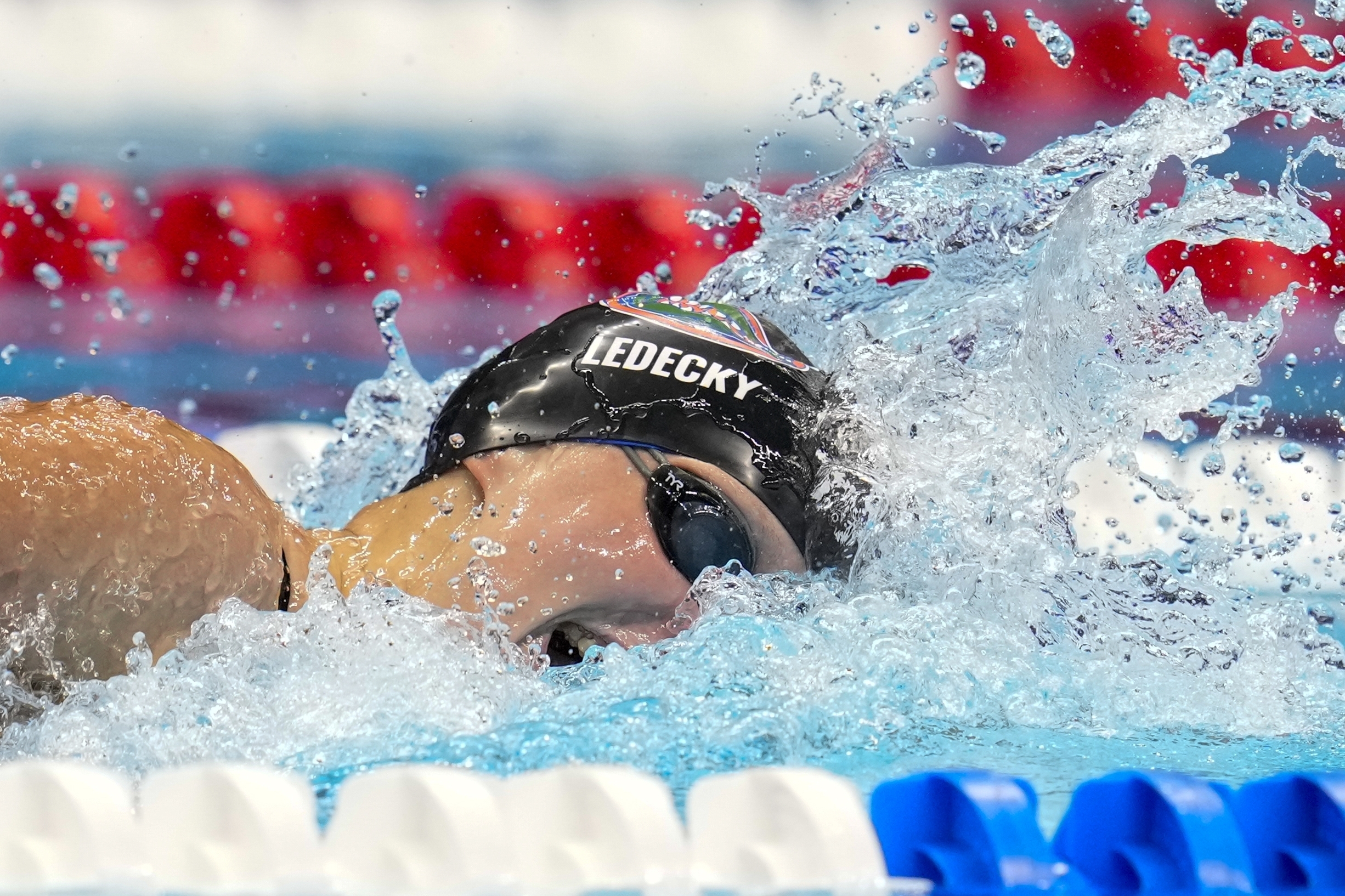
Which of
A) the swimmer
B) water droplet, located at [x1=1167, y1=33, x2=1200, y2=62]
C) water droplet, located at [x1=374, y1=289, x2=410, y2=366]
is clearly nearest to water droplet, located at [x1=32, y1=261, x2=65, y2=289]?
water droplet, located at [x1=374, y1=289, x2=410, y2=366]

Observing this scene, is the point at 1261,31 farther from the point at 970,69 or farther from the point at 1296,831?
the point at 1296,831

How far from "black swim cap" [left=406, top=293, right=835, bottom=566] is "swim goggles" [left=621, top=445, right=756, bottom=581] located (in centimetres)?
3

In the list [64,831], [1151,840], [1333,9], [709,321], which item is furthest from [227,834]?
[1333,9]

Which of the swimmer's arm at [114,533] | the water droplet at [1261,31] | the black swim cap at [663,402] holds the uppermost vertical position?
the water droplet at [1261,31]

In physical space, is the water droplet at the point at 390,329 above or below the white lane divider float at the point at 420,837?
above

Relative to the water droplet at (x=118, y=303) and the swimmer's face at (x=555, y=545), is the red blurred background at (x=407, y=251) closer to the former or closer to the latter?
the water droplet at (x=118, y=303)

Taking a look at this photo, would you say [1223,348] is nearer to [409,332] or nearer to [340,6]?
[409,332]

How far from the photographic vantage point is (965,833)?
2.56ft

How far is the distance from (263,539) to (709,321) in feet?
1.69

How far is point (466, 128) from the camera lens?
432 centimetres

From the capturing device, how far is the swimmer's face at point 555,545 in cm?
131

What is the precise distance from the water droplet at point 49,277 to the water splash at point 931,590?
2.21 metres

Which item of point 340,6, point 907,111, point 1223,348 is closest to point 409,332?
point 340,6

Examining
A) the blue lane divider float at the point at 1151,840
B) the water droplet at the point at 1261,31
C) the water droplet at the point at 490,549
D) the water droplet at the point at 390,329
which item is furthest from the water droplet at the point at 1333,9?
the blue lane divider float at the point at 1151,840
